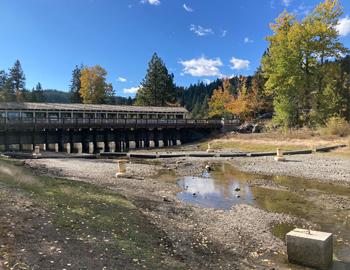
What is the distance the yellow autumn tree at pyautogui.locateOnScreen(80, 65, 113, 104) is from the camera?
8794cm

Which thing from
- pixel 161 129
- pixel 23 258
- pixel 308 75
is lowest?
pixel 23 258

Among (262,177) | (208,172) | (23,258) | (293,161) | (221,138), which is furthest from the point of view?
(221,138)

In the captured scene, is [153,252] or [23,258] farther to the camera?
[153,252]

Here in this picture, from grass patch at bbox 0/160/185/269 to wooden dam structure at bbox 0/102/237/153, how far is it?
3316 cm

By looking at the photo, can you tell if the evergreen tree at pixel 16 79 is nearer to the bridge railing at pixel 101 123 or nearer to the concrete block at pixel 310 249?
the bridge railing at pixel 101 123

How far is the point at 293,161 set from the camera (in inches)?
1251

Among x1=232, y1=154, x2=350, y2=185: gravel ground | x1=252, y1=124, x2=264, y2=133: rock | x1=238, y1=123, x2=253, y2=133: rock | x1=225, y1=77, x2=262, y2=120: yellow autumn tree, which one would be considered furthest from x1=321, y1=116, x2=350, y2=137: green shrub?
x1=225, y1=77, x2=262, y2=120: yellow autumn tree

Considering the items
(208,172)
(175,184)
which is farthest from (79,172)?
(208,172)

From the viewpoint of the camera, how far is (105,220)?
11414 millimetres

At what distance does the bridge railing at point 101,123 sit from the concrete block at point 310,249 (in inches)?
1703

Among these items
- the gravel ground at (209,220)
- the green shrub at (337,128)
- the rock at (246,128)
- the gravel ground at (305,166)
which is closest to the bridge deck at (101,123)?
the rock at (246,128)

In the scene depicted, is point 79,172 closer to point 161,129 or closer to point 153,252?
point 153,252

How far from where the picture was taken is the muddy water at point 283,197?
13.0 m

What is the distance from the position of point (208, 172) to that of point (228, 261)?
18.7 metres
